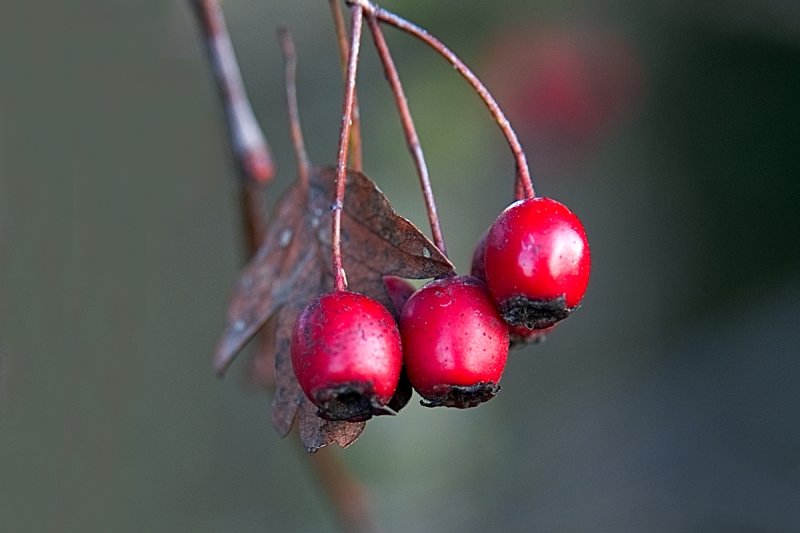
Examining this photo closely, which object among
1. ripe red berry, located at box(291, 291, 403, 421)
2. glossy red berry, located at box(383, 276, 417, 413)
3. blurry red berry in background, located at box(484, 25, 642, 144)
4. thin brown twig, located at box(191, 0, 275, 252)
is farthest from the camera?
blurry red berry in background, located at box(484, 25, 642, 144)

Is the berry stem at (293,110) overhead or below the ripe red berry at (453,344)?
overhead

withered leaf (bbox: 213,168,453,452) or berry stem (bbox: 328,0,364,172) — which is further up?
berry stem (bbox: 328,0,364,172)

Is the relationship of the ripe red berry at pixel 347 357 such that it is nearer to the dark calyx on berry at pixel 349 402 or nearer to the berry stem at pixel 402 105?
the dark calyx on berry at pixel 349 402

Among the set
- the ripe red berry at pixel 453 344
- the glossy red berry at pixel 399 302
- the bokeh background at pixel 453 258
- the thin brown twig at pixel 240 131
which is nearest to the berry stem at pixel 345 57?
the glossy red berry at pixel 399 302

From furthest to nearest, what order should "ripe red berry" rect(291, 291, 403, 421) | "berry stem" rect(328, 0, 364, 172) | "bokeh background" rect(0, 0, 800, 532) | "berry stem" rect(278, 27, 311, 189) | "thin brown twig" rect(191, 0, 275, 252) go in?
"bokeh background" rect(0, 0, 800, 532), "thin brown twig" rect(191, 0, 275, 252), "berry stem" rect(278, 27, 311, 189), "berry stem" rect(328, 0, 364, 172), "ripe red berry" rect(291, 291, 403, 421)

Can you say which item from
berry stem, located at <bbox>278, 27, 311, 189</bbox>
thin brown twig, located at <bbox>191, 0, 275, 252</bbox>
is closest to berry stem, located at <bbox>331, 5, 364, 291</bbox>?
Result: berry stem, located at <bbox>278, 27, 311, 189</bbox>

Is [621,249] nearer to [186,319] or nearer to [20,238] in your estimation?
[186,319]

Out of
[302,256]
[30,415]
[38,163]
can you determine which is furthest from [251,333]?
[38,163]

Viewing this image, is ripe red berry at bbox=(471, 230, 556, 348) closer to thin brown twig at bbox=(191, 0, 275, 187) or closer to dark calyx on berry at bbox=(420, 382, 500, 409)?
dark calyx on berry at bbox=(420, 382, 500, 409)
